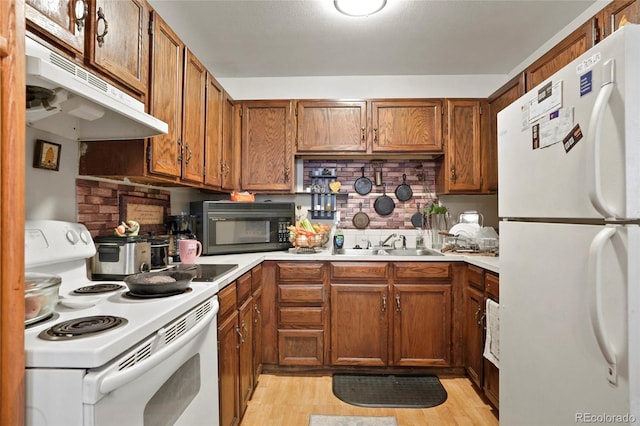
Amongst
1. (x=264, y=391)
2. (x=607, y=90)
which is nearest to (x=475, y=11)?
(x=607, y=90)

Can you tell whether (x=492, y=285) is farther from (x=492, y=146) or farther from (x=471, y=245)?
(x=492, y=146)

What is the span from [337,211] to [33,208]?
7.10 ft

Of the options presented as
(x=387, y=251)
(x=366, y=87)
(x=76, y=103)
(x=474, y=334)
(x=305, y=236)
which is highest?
(x=366, y=87)

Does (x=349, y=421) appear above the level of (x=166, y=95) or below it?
below

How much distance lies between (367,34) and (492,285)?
71.7 inches

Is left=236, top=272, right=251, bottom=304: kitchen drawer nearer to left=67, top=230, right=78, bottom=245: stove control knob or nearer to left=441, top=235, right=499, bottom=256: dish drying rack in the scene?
left=67, top=230, right=78, bottom=245: stove control knob

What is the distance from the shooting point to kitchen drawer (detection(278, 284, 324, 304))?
239cm

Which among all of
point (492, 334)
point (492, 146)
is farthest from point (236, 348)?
point (492, 146)

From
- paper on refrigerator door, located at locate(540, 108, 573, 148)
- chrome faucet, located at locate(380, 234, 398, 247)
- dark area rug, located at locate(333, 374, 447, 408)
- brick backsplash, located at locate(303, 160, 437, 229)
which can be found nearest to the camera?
paper on refrigerator door, located at locate(540, 108, 573, 148)

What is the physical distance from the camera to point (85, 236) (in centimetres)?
141

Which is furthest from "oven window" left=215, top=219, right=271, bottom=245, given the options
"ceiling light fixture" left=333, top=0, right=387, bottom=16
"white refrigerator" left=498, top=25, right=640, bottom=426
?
"white refrigerator" left=498, top=25, right=640, bottom=426

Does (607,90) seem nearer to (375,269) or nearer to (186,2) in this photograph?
(375,269)

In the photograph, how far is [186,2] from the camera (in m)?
1.93

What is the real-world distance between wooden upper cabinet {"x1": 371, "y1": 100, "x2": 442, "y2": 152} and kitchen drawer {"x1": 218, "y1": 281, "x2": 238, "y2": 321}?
1678 millimetres
